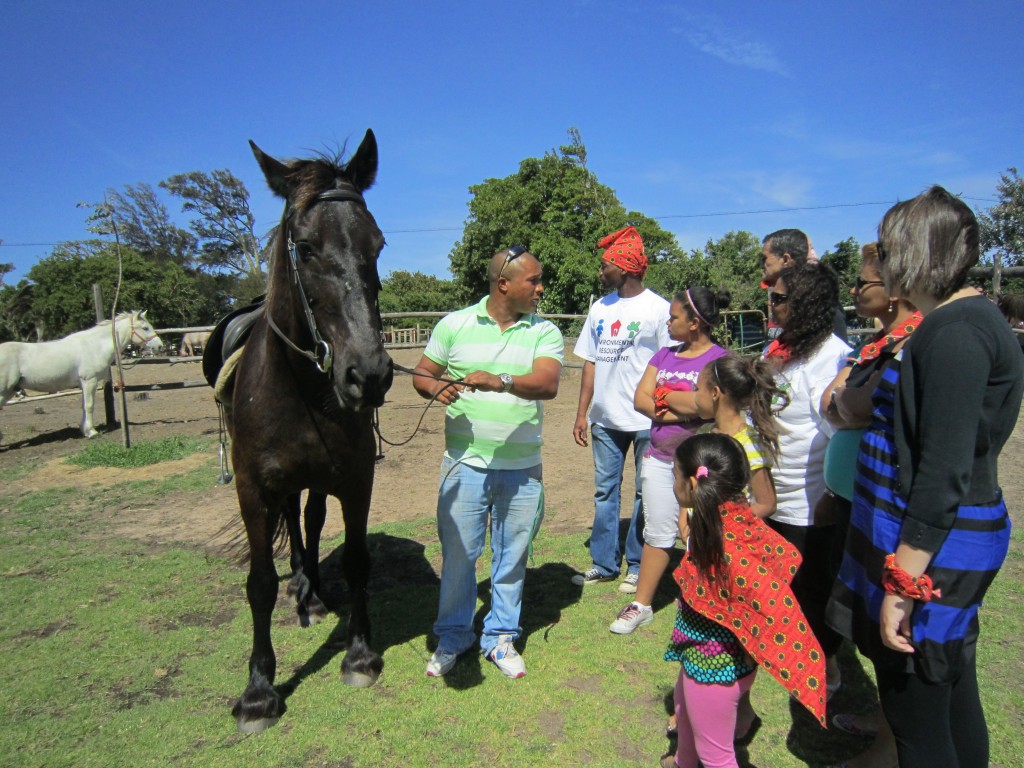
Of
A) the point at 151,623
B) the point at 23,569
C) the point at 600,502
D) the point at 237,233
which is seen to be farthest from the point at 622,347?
the point at 237,233

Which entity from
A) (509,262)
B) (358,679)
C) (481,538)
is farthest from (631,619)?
(509,262)

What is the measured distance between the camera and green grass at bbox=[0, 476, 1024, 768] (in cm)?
234

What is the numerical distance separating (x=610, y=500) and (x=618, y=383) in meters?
0.74

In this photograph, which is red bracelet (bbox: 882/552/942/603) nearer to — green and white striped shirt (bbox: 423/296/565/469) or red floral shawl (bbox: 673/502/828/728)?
red floral shawl (bbox: 673/502/828/728)

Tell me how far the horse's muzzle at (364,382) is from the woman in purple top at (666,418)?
1.43 m

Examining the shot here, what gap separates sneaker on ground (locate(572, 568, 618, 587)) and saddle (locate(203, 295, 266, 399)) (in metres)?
2.42

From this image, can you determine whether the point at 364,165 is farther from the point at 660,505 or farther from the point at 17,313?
the point at 17,313

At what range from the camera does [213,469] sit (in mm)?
7156

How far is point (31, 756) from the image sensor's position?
7.54 feet

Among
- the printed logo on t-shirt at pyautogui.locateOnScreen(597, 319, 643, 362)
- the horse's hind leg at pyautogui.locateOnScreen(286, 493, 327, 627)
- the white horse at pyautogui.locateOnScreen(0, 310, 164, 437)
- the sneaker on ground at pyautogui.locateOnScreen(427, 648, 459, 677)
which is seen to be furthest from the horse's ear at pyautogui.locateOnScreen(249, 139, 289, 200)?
the white horse at pyautogui.locateOnScreen(0, 310, 164, 437)

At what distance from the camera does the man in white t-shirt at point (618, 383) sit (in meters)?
3.73

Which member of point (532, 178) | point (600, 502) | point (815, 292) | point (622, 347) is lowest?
point (600, 502)

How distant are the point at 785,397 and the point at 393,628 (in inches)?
94.4

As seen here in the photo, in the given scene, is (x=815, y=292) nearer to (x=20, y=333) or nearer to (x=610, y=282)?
(x=610, y=282)
